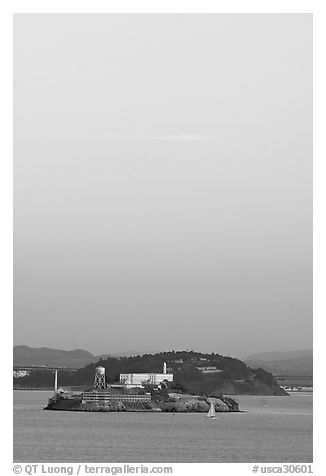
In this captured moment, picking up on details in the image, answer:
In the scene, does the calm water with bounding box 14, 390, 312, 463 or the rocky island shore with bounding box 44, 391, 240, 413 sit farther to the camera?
the rocky island shore with bounding box 44, 391, 240, 413

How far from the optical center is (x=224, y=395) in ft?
149

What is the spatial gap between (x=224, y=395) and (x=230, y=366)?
122 inches

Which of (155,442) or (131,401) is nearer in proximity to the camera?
(155,442)

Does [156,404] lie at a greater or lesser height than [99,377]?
lesser

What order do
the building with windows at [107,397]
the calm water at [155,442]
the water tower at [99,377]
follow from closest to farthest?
1. the calm water at [155,442]
2. the building with windows at [107,397]
3. the water tower at [99,377]

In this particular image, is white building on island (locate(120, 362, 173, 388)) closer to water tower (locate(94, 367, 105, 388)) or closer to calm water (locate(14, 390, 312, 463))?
water tower (locate(94, 367, 105, 388))

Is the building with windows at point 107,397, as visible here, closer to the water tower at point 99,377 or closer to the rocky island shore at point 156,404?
the rocky island shore at point 156,404

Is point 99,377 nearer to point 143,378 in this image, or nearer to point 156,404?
point 143,378

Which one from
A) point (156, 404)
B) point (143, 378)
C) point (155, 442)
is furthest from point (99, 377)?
point (155, 442)

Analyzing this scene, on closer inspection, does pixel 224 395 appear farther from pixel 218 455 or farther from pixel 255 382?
pixel 218 455

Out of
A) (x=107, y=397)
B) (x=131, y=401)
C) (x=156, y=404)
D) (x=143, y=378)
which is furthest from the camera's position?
(x=143, y=378)

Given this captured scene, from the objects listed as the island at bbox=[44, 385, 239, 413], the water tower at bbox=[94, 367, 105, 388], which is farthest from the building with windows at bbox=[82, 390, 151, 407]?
the water tower at bbox=[94, 367, 105, 388]

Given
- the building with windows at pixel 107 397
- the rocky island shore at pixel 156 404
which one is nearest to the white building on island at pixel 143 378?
the rocky island shore at pixel 156 404

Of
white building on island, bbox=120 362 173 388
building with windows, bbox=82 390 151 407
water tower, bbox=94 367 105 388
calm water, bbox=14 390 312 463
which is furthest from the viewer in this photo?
white building on island, bbox=120 362 173 388
